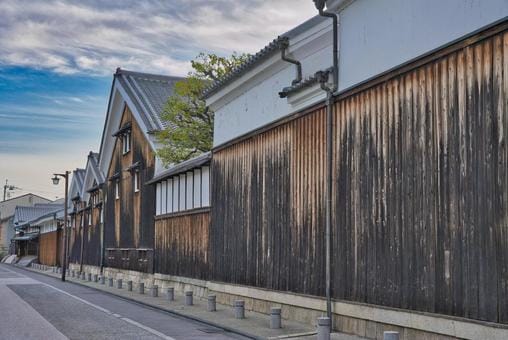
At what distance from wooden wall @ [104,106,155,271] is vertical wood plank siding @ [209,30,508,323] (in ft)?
45.7

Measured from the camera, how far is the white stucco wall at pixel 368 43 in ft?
32.5

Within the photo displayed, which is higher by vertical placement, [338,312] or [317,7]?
[317,7]

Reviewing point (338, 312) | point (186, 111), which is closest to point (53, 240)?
point (186, 111)

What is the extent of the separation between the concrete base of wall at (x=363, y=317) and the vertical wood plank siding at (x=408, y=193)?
15 cm

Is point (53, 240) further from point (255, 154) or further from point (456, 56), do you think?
point (456, 56)

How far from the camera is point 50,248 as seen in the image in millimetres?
62125

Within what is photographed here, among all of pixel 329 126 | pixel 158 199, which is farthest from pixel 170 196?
pixel 329 126

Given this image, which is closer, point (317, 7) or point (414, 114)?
point (414, 114)

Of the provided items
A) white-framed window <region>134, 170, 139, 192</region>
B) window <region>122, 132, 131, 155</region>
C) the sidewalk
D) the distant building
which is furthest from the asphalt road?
the distant building

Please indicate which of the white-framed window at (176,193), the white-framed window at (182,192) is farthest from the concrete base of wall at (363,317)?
the white-framed window at (176,193)

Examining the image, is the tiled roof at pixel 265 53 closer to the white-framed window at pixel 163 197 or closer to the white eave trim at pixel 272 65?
the white eave trim at pixel 272 65

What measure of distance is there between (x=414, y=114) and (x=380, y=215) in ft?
6.50

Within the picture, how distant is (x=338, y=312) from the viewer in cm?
1284

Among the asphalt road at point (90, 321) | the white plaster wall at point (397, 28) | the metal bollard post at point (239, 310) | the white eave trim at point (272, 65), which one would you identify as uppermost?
the white eave trim at point (272, 65)
